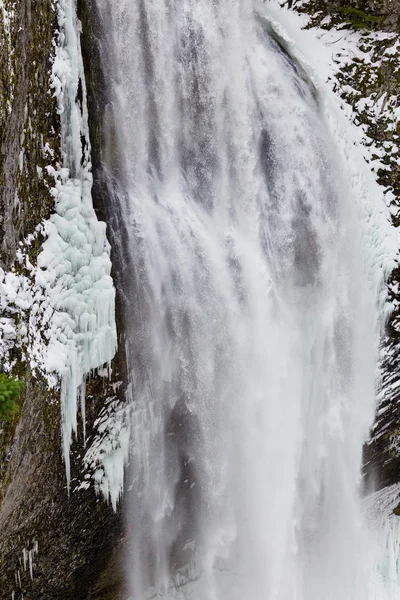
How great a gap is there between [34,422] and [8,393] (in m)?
1.11

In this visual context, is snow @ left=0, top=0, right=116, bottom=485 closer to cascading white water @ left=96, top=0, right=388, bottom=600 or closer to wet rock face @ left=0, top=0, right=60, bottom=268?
wet rock face @ left=0, top=0, right=60, bottom=268

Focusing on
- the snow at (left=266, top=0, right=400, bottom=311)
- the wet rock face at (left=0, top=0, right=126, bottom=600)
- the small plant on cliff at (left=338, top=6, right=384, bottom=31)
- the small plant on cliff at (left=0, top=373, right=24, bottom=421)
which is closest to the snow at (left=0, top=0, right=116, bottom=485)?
the wet rock face at (left=0, top=0, right=126, bottom=600)

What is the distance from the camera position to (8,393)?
590 cm

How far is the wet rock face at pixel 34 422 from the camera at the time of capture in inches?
251

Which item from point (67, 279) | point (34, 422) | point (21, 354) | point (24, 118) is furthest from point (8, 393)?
point (24, 118)

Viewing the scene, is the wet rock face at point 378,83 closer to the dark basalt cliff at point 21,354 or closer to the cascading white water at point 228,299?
the dark basalt cliff at point 21,354

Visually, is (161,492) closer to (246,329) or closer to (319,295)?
(246,329)

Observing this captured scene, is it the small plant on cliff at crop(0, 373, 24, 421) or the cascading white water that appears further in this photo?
the cascading white water

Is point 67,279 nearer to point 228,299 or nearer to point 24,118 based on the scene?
point 24,118

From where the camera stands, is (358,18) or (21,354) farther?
(358,18)

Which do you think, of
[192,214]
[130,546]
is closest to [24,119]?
[192,214]

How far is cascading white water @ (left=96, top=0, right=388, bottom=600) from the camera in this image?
7484 millimetres

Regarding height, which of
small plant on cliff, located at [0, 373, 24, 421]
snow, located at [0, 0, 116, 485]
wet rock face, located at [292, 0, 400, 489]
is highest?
wet rock face, located at [292, 0, 400, 489]

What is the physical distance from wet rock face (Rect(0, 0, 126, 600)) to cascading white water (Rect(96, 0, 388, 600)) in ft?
2.50
